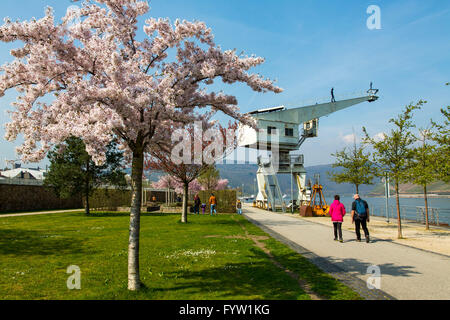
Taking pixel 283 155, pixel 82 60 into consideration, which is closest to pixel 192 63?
pixel 82 60

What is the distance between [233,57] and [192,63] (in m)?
0.95

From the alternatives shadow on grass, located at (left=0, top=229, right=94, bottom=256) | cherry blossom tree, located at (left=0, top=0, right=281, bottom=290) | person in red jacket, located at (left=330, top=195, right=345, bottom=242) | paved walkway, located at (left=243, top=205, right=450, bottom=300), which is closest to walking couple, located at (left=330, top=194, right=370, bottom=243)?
person in red jacket, located at (left=330, top=195, right=345, bottom=242)

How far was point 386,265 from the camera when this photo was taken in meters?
9.14

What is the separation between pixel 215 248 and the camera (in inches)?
460

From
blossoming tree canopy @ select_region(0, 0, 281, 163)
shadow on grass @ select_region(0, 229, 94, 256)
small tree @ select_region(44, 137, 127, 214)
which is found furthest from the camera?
small tree @ select_region(44, 137, 127, 214)

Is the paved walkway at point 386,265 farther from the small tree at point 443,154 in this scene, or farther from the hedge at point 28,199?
the hedge at point 28,199

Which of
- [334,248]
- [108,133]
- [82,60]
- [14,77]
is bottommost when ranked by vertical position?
[334,248]

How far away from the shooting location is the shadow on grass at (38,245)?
11.0m

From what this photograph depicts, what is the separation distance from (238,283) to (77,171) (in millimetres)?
28140

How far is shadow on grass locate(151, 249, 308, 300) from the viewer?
6.29m

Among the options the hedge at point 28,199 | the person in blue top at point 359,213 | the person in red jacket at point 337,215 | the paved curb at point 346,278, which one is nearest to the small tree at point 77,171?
the hedge at point 28,199

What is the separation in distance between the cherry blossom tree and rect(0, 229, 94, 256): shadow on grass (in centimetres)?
621

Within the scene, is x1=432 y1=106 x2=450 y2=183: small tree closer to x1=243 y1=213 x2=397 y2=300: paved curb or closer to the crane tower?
x1=243 y1=213 x2=397 y2=300: paved curb
